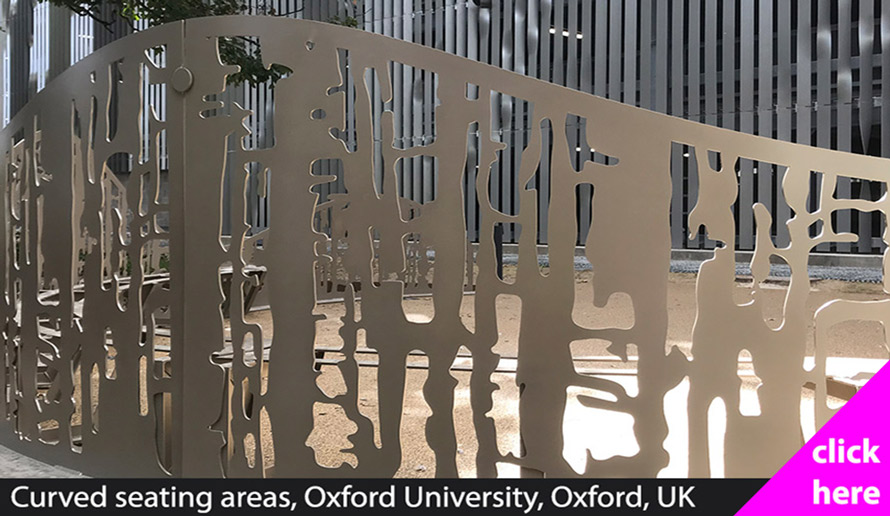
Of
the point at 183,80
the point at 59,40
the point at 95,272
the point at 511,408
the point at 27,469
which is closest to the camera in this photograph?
the point at 183,80

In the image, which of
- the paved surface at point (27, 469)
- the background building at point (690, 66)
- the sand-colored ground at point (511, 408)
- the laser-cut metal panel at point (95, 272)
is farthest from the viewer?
the background building at point (690, 66)

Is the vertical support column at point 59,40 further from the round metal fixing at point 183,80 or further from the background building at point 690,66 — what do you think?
the round metal fixing at point 183,80

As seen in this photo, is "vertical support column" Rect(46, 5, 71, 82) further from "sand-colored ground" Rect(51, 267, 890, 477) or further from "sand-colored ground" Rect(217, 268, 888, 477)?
"sand-colored ground" Rect(51, 267, 890, 477)

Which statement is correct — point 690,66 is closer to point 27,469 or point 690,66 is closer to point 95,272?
point 95,272

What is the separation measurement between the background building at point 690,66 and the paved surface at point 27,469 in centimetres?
597

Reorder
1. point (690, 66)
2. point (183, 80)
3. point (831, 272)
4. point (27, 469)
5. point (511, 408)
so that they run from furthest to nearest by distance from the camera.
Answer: point (690, 66) < point (831, 272) < point (511, 408) < point (27, 469) < point (183, 80)

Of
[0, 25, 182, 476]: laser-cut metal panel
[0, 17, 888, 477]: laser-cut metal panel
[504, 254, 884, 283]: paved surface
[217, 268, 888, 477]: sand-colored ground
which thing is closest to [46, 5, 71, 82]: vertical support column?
[217, 268, 888, 477]: sand-colored ground

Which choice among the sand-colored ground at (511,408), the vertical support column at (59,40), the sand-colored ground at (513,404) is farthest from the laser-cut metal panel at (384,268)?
the vertical support column at (59,40)

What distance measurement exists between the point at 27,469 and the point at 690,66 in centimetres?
865

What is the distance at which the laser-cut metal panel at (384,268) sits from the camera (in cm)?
183

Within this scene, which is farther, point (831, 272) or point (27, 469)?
point (831, 272)

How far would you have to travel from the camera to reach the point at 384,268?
202 cm

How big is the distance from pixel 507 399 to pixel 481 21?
7731mm

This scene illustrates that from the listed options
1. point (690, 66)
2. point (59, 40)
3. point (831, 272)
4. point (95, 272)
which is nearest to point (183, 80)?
point (95, 272)
